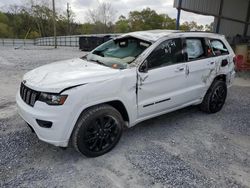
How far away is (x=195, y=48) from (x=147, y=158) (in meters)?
2.17

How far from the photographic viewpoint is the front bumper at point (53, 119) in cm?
244

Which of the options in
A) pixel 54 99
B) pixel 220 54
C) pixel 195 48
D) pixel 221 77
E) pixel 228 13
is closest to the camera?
pixel 54 99

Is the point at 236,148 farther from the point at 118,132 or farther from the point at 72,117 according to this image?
the point at 72,117

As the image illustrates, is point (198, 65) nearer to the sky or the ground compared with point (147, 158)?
nearer to the sky

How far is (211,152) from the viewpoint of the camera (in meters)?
3.06

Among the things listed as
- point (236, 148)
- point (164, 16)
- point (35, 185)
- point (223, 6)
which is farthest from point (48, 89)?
point (164, 16)

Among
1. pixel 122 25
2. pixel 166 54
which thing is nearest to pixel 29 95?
pixel 166 54

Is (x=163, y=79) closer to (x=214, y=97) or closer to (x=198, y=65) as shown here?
(x=198, y=65)

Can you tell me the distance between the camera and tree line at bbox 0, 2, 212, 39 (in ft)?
137

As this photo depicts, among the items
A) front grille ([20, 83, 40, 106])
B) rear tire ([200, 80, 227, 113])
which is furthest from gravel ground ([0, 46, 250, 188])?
front grille ([20, 83, 40, 106])

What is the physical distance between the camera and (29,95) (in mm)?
2660

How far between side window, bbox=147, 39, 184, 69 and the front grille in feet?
5.11

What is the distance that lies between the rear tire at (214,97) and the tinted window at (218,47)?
577mm

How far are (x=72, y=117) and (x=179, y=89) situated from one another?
1858mm
